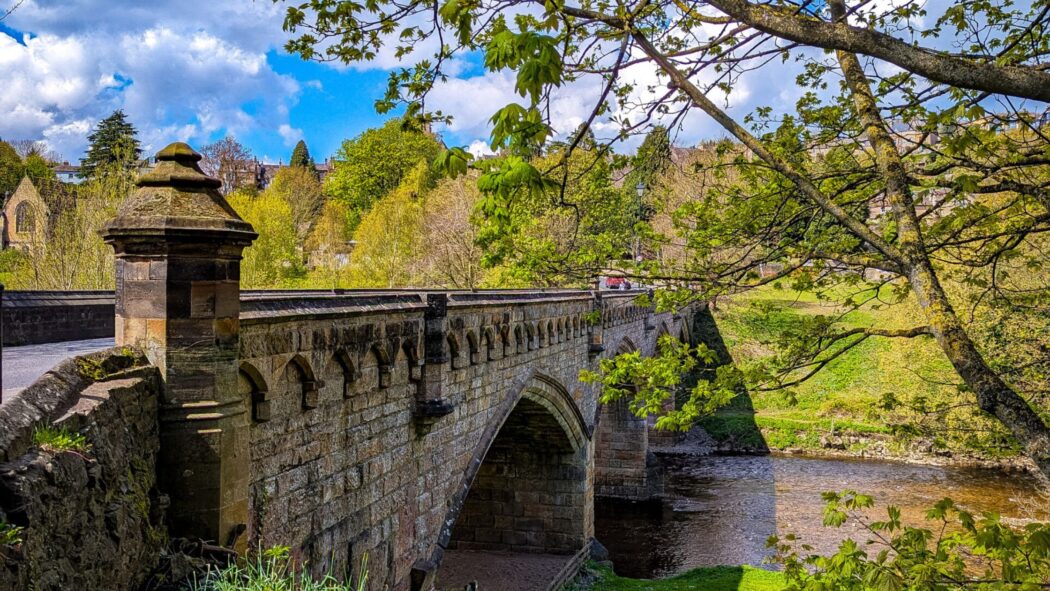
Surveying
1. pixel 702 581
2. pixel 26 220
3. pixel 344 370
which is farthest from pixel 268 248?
pixel 344 370

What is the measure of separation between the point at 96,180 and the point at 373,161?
45.8 m

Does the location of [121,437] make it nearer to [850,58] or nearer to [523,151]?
Answer: [523,151]

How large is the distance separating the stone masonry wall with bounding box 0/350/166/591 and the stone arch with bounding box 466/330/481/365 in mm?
6531

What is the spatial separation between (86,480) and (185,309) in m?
1.59

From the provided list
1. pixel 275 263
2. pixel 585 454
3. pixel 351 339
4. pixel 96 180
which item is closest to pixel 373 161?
pixel 275 263

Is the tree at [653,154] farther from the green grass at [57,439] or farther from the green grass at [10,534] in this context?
the green grass at [10,534]

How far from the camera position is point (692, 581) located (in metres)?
18.8

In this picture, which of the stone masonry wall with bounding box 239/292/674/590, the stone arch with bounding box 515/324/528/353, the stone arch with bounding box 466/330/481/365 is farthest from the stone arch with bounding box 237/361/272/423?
the stone arch with bounding box 515/324/528/353

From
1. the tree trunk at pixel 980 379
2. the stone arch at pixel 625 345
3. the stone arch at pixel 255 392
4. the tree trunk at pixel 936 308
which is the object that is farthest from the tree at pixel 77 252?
the tree trunk at pixel 980 379

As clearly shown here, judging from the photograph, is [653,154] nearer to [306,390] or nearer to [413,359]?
[306,390]

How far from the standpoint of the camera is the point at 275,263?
35.4 metres

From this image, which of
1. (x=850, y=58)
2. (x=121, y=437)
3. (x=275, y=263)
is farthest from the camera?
(x=275, y=263)

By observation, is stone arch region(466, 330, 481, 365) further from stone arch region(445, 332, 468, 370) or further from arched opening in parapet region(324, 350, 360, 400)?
arched opening in parapet region(324, 350, 360, 400)

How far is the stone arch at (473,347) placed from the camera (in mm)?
11414
